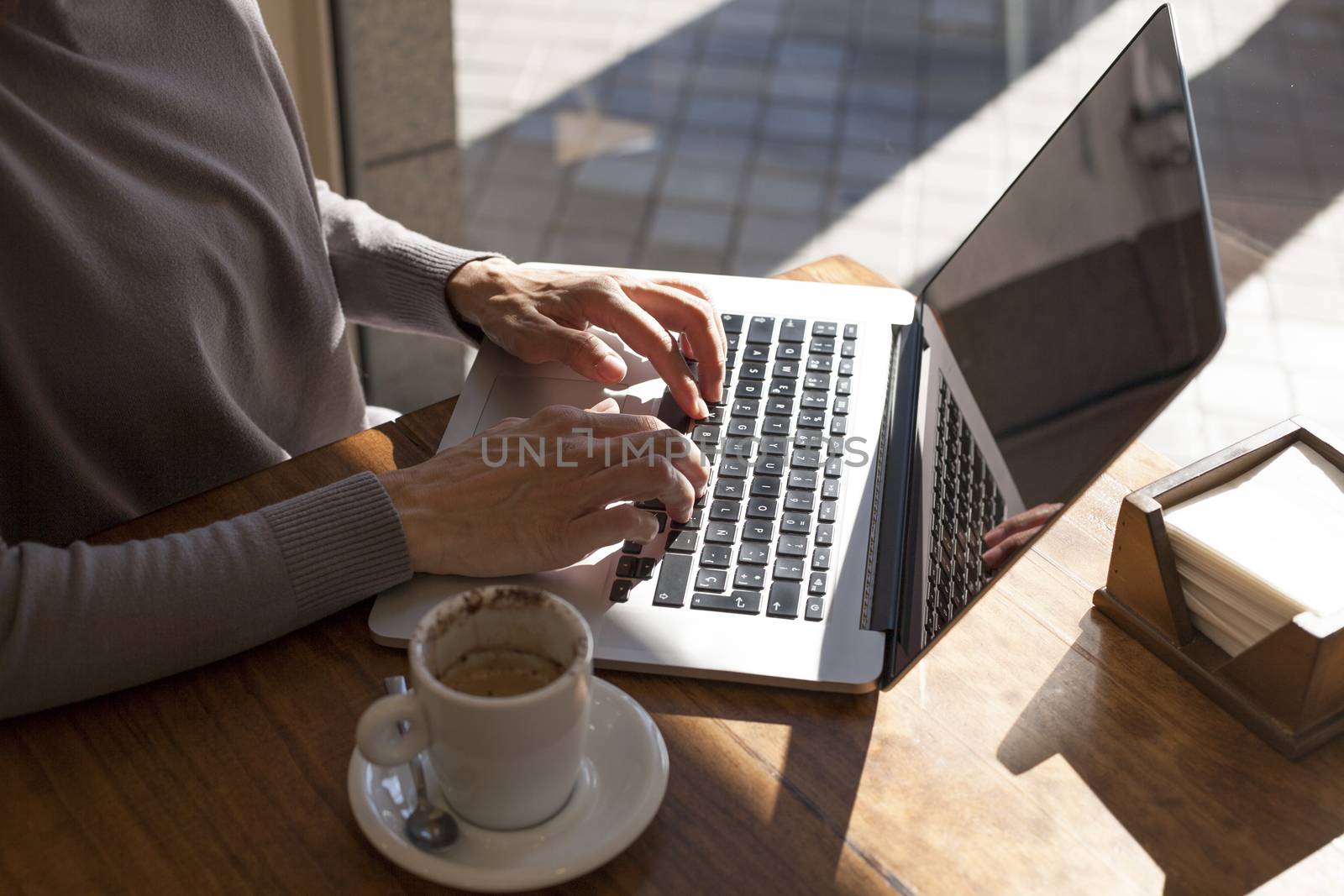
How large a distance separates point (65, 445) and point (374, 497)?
30 centimetres

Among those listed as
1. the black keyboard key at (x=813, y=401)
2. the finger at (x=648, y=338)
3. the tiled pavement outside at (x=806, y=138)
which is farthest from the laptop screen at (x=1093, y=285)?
the tiled pavement outside at (x=806, y=138)

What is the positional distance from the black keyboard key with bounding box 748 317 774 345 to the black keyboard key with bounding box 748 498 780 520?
0.21m

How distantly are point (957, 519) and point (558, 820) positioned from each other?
1.06 feet

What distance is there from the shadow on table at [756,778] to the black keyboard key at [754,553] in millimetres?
103

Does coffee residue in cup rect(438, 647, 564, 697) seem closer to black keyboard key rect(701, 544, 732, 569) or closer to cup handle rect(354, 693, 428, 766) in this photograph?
cup handle rect(354, 693, 428, 766)

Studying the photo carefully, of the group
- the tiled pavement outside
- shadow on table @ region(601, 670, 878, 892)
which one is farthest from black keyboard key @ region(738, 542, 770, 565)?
the tiled pavement outside

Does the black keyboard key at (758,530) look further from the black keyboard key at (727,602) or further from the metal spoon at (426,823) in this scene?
the metal spoon at (426,823)

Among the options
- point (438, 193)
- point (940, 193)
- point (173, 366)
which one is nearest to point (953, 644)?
point (173, 366)

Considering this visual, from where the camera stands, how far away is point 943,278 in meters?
1.02

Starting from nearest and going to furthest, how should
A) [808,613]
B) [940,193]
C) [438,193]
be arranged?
[808,613]
[438,193]
[940,193]

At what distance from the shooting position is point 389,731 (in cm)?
60

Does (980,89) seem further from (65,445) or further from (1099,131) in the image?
(65,445)

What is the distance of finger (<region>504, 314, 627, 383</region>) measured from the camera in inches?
38.1

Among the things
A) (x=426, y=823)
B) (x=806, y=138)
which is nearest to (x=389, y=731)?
(x=426, y=823)
